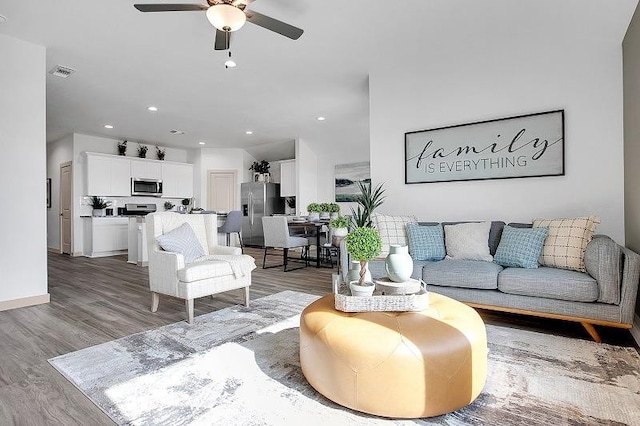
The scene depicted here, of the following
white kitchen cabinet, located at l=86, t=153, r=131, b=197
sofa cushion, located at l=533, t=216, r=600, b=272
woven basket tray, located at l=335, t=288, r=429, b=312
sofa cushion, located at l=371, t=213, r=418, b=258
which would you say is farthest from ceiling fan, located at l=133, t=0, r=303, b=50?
white kitchen cabinet, located at l=86, t=153, r=131, b=197

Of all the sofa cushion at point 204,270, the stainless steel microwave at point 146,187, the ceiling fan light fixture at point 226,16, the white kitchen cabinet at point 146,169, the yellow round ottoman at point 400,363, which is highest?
the ceiling fan light fixture at point 226,16

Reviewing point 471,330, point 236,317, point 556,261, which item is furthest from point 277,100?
point 471,330

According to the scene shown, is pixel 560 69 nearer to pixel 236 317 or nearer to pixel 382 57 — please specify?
pixel 382 57

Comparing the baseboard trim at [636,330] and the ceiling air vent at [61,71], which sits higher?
the ceiling air vent at [61,71]

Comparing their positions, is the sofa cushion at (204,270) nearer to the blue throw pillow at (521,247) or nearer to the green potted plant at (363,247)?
the green potted plant at (363,247)

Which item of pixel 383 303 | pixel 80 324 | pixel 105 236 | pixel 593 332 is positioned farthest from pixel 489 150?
pixel 105 236

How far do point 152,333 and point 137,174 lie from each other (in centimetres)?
620

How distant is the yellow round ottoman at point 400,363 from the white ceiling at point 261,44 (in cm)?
259

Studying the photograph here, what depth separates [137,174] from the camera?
780 centimetres

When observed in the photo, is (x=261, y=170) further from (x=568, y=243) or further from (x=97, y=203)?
(x=568, y=243)

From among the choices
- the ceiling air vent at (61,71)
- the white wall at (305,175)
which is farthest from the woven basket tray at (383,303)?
the white wall at (305,175)

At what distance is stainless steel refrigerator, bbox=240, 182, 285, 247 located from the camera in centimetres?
856

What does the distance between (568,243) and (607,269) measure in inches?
16.7

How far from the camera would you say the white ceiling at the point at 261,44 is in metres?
2.90
